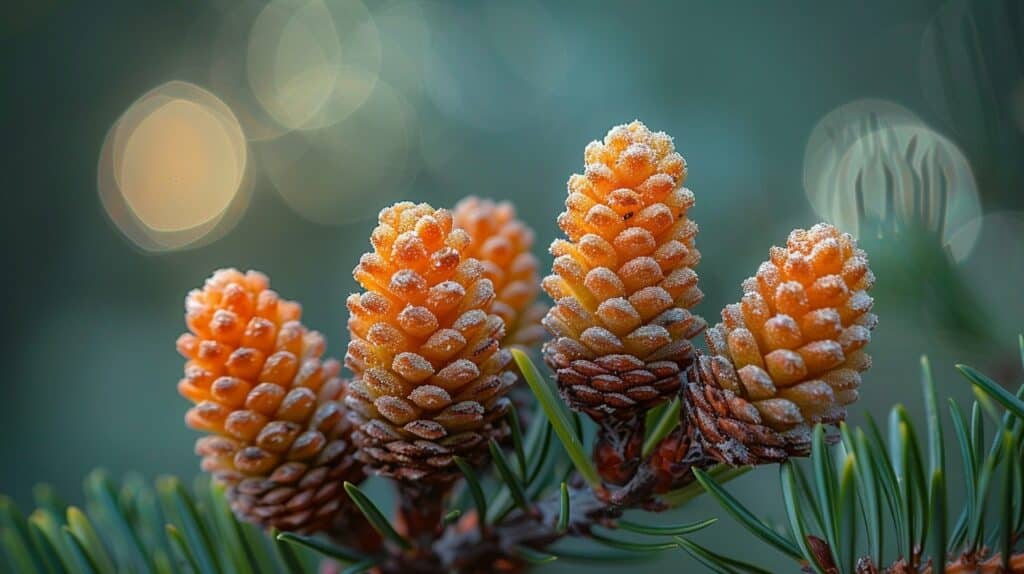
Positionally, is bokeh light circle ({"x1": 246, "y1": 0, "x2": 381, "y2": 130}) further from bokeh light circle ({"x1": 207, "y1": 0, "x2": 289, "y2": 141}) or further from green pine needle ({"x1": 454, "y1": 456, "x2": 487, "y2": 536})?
green pine needle ({"x1": 454, "y1": 456, "x2": 487, "y2": 536})

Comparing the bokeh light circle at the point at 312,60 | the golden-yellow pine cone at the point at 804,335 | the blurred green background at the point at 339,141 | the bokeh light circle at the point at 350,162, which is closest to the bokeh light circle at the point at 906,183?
the golden-yellow pine cone at the point at 804,335

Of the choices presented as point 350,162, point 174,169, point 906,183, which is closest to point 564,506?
point 906,183

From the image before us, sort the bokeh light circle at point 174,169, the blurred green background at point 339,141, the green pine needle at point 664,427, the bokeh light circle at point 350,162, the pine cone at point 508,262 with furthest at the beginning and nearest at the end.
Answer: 1. the bokeh light circle at point 350,162
2. the bokeh light circle at point 174,169
3. the blurred green background at point 339,141
4. the pine cone at point 508,262
5. the green pine needle at point 664,427

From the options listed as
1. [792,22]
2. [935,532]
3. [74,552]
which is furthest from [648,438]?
[792,22]

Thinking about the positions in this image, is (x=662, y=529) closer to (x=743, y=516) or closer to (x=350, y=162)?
(x=743, y=516)

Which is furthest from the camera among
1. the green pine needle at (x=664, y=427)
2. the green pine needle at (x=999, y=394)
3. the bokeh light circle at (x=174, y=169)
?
the bokeh light circle at (x=174, y=169)

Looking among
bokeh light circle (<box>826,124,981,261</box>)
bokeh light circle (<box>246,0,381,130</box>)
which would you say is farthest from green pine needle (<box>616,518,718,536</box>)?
bokeh light circle (<box>246,0,381,130</box>)

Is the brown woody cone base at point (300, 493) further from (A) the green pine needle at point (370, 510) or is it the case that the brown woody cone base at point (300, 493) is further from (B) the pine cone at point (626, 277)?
(B) the pine cone at point (626, 277)

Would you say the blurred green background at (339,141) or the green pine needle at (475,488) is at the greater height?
the blurred green background at (339,141)
